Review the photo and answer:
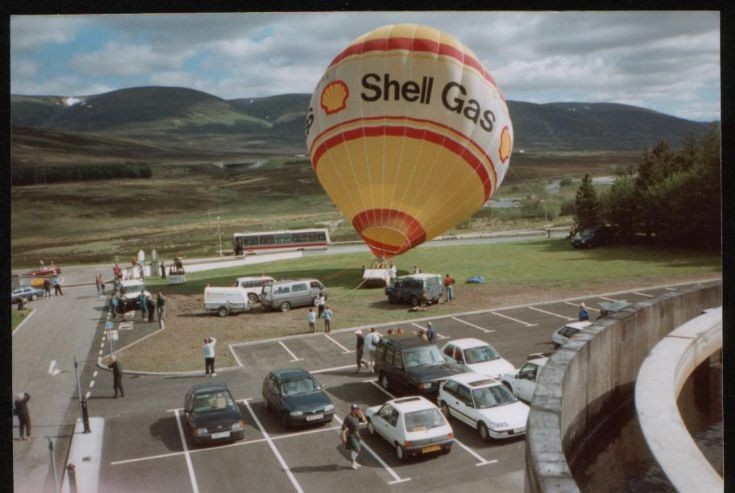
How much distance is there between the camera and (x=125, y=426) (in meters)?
17.5

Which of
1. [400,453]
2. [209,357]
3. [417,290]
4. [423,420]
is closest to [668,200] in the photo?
[417,290]

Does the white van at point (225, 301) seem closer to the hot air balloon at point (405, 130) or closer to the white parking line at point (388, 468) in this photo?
the hot air balloon at point (405, 130)

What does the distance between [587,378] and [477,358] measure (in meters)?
6.22

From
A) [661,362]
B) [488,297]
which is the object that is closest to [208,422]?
[661,362]

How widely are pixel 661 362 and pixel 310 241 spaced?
141 feet

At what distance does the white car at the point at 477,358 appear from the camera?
19.0 metres

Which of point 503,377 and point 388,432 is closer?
point 388,432

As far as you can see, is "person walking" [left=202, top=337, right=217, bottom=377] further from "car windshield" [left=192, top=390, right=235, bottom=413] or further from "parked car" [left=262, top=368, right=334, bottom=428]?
"car windshield" [left=192, top=390, right=235, bottom=413]

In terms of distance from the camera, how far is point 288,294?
32594mm

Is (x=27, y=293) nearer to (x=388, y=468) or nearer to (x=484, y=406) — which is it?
(x=388, y=468)

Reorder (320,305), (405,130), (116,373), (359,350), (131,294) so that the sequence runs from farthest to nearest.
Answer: (131,294) < (320,305) < (359,350) < (116,373) < (405,130)

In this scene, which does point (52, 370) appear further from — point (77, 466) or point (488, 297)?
point (488, 297)

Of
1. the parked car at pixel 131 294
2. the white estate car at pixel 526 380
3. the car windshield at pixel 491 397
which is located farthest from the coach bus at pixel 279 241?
the car windshield at pixel 491 397

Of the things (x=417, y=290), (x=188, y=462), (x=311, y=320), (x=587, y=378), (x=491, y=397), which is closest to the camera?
(x=587, y=378)
